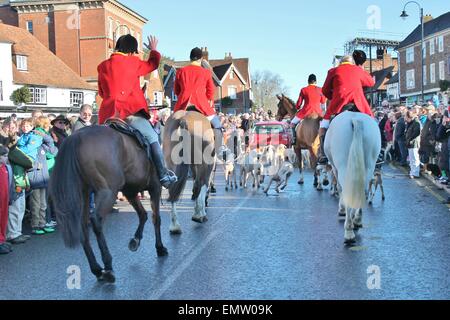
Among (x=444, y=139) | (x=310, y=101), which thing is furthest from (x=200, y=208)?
(x=444, y=139)

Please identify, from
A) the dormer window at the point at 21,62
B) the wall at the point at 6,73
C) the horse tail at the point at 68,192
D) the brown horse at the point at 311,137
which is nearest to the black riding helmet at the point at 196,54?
the horse tail at the point at 68,192

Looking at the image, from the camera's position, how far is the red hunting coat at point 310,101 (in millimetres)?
12438

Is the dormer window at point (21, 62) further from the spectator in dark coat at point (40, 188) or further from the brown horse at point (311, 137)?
the spectator in dark coat at point (40, 188)

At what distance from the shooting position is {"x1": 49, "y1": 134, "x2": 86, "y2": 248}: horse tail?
18.0ft

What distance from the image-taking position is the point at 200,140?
8180mm

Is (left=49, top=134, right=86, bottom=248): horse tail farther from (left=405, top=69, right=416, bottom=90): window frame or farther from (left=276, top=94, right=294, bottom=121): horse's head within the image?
(left=405, top=69, right=416, bottom=90): window frame

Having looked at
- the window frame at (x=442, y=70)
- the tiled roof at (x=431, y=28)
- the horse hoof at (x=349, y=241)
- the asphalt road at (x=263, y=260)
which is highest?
the tiled roof at (x=431, y=28)

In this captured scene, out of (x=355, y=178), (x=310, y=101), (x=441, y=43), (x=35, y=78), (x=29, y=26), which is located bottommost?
(x=355, y=178)

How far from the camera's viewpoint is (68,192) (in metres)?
5.52

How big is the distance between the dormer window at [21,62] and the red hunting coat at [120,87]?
39.8 m

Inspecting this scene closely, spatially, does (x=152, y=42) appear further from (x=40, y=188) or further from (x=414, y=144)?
(x=414, y=144)

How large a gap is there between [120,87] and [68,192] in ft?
5.42
